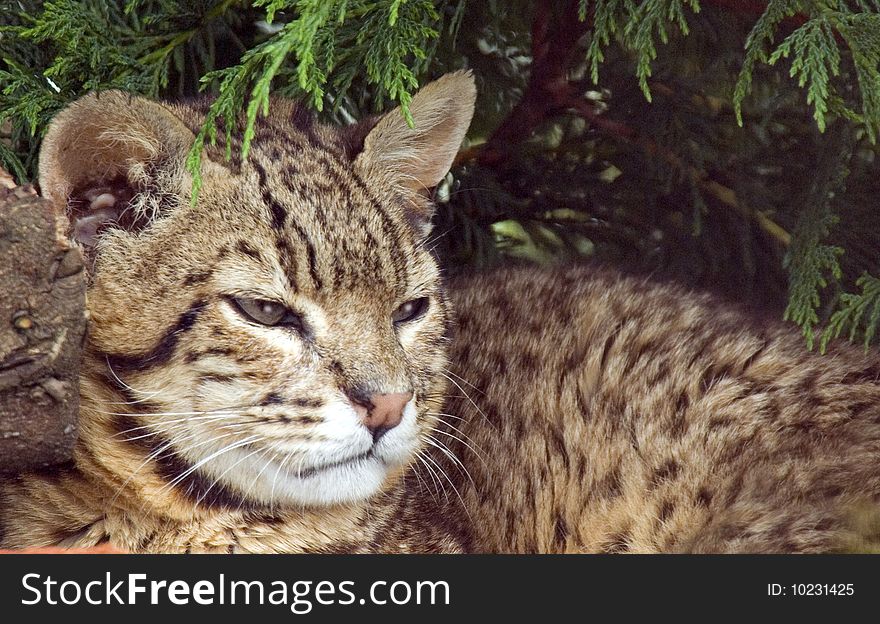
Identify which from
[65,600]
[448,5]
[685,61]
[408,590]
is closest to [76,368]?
[65,600]

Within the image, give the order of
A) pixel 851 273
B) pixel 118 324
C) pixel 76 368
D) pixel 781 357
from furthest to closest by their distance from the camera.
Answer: pixel 851 273, pixel 781 357, pixel 118 324, pixel 76 368

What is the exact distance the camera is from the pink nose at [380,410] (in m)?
2.75

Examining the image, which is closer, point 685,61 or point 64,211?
point 64,211

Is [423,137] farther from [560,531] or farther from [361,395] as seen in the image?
[560,531]

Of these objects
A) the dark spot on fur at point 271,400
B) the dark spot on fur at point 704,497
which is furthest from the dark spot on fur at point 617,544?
the dark spot on fur at point 271,400

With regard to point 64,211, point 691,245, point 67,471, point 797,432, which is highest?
point 691,245

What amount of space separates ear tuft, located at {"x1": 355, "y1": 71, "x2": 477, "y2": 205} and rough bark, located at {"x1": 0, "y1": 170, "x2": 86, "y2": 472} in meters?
1.00

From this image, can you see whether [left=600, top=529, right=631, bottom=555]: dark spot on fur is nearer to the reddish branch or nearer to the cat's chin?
the cat's chin

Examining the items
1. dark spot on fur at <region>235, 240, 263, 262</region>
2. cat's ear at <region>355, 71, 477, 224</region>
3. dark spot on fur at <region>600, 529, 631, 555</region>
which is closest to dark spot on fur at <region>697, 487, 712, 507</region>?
dark spot on fur at <region>600, 529, 631, 555</region>

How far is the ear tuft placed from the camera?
128 inches

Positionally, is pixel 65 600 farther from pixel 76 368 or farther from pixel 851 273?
pixel 851 273

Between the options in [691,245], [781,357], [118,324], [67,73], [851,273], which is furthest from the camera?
[691,245]

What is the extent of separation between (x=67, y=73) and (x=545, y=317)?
1874 millimetres

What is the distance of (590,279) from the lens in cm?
414
